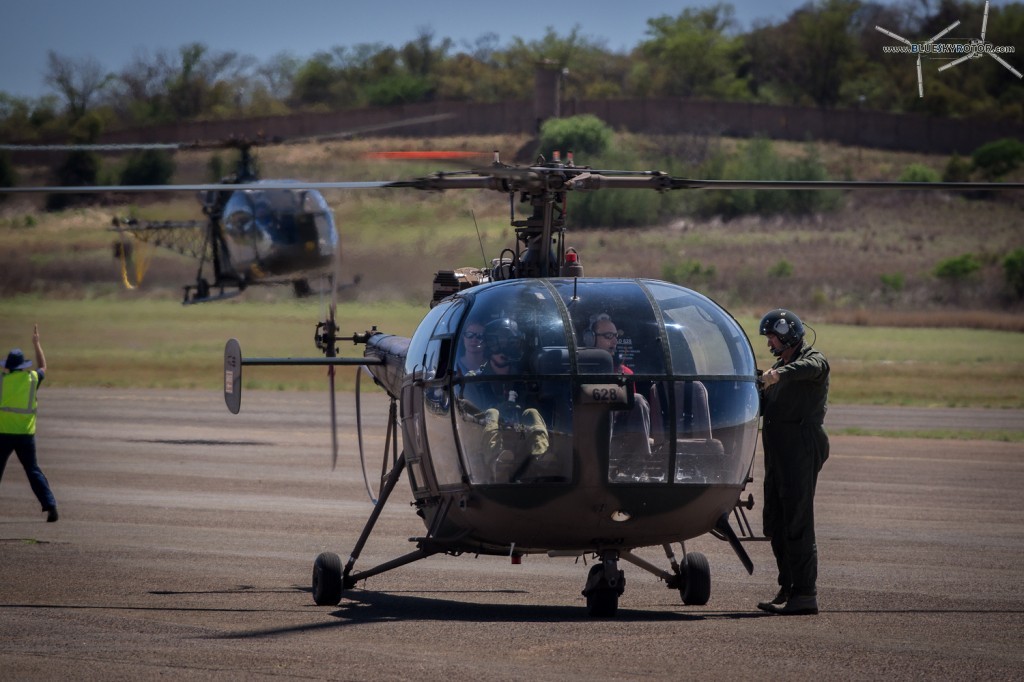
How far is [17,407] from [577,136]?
58.4 meters

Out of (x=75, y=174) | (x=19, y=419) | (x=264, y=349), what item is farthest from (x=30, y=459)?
(x=264, y=349)

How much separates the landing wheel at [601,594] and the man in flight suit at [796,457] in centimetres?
121

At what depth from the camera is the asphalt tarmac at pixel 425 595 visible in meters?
8.12

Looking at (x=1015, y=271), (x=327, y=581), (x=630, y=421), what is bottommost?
(x=1015, y=271)

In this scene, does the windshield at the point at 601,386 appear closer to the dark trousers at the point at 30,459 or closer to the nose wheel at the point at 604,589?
the nose wheel at the point at 604,589

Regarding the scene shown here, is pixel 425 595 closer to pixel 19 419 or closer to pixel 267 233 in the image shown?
pixel 19 419

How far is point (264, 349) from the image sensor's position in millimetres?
42562

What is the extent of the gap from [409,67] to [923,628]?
3839 inches

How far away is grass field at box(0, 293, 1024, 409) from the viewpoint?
39562 mm

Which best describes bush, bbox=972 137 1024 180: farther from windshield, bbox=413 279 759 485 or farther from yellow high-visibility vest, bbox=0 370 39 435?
windshield, bbox=413 279 759 485

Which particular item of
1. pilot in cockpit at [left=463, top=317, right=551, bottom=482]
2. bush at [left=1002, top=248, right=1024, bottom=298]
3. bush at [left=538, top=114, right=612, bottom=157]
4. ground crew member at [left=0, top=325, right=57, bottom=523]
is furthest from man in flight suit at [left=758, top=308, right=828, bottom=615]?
bush at [left=538, top=114, right=612, bottom=157]

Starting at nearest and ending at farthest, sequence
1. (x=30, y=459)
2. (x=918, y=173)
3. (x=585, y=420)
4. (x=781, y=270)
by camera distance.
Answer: (x=585, y=420)
(x=30, y=459)
(x=781, y=270)
(x=918, y=173)

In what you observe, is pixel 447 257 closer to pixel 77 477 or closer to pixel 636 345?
pixel 77 477

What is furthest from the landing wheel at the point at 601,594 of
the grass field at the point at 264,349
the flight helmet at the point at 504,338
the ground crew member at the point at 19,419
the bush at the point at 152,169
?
the bush at the point at 152,169
